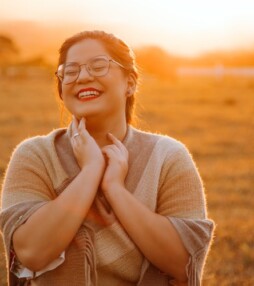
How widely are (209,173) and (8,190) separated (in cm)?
642

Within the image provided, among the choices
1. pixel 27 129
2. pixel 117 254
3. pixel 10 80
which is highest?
pixel 117 254

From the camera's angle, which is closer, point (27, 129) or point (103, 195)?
point (103, 195)

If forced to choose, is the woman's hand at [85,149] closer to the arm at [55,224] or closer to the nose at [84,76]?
the arm at [55,224]

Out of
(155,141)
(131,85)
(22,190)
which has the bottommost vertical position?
(22,190)

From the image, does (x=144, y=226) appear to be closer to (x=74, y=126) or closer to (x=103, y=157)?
(x=103, y=157)

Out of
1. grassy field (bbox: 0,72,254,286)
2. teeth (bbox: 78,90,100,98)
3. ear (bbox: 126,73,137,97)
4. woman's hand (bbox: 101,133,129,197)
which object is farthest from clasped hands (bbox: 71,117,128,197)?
grassy field (bbox: 0,72,254,286)

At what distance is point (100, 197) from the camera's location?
2861 millimetres

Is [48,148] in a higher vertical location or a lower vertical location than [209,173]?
higher

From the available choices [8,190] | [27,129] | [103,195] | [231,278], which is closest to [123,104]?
[103,195]

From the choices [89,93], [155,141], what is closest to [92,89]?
[89,93]

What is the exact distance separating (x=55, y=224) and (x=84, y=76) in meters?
0.59

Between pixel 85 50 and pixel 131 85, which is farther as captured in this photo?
pixel 131 85

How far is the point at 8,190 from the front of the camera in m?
2.88

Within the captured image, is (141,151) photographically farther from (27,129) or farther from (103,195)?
(27,129)
